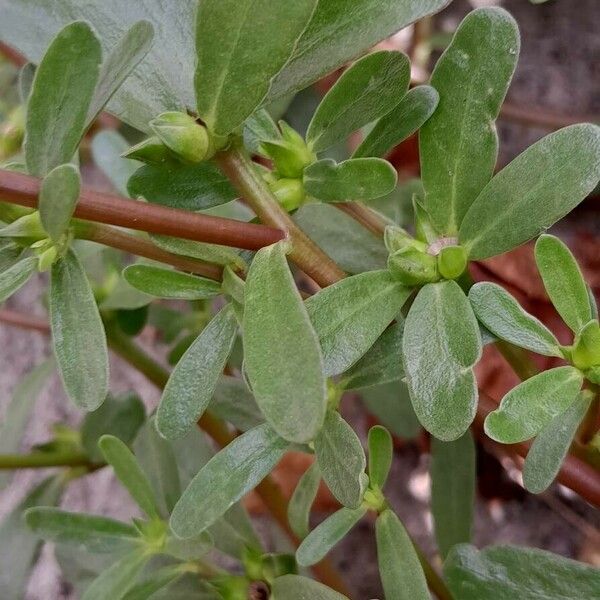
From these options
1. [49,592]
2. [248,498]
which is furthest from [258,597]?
[49,592]

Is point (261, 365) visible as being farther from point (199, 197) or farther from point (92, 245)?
point (92, 245)

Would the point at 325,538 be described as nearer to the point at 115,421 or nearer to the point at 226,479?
the point at 226,479

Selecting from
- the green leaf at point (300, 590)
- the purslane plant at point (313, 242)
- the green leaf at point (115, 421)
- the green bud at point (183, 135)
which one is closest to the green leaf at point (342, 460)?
the purslane plant at point (313, 242)

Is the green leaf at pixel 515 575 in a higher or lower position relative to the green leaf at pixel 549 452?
lower

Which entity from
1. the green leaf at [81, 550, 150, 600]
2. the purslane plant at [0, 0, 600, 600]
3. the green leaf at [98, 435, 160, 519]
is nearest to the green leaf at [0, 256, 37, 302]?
the purslane plant at [0, 0, 600, 600]

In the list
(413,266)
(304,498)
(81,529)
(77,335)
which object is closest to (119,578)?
(81,529)

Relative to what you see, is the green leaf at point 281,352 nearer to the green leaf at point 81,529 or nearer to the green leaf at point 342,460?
the green leaf at point 342,460
